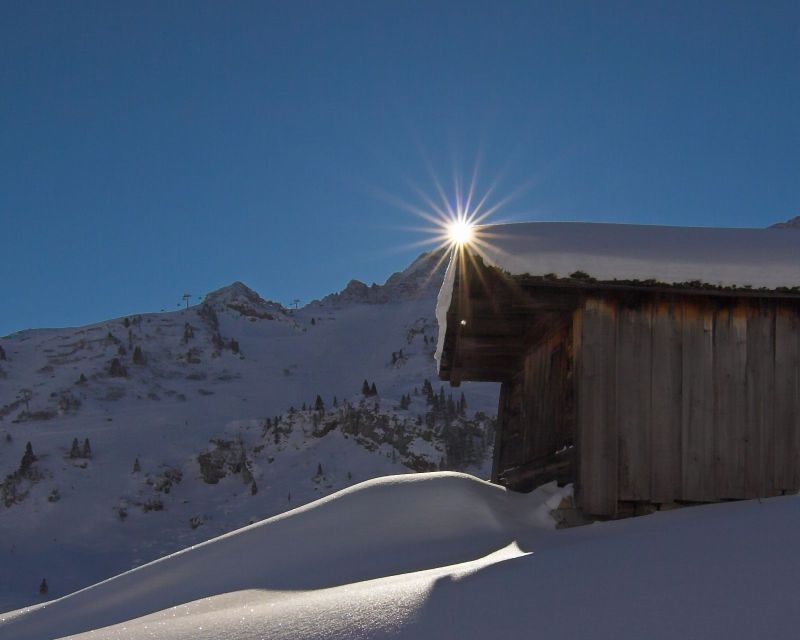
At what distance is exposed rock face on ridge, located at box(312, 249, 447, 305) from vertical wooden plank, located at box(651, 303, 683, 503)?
67652 millimetres

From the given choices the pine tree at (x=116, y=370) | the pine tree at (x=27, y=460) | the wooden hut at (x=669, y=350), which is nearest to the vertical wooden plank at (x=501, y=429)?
the wooden hut at (x=669, y=350)

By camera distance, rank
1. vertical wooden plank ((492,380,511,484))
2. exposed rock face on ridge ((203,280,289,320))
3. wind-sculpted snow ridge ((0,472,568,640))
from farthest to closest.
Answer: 1. exposed rock face on ridge ((203,280,289,320))
2. vertical wooden plank ((492,380,511,484))
3. wind-sculpted snow ridge ((0,472,568,640))

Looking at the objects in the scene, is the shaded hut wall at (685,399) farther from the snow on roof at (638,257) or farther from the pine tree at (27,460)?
the pine tree at (27,460)

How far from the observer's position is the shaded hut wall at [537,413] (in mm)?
7887

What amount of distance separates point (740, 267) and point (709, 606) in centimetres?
414

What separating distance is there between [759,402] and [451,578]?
427 centimetres

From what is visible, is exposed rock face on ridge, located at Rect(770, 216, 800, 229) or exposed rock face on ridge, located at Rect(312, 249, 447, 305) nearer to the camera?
exposed rock face on ridge, located at Rect(770, 216, 800, 229)

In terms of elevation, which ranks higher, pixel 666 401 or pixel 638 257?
pixel 638 257

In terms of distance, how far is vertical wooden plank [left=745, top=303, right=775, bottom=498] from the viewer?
672 centimetres

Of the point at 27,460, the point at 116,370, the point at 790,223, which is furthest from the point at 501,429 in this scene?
the point at 790,223

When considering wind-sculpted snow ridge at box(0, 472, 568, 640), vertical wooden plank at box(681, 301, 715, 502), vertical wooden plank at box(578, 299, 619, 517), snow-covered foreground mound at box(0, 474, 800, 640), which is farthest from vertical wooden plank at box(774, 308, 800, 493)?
wind-sculpted snow ridge at box(0, 472, 568, 640)

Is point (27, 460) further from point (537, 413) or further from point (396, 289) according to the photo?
point (396, 289)

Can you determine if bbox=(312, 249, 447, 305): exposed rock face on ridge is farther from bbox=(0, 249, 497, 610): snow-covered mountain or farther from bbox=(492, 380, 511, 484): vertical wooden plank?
bbox=(492, 380, 511, 484): vertical wooden plank

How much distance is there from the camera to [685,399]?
676 centimetres
